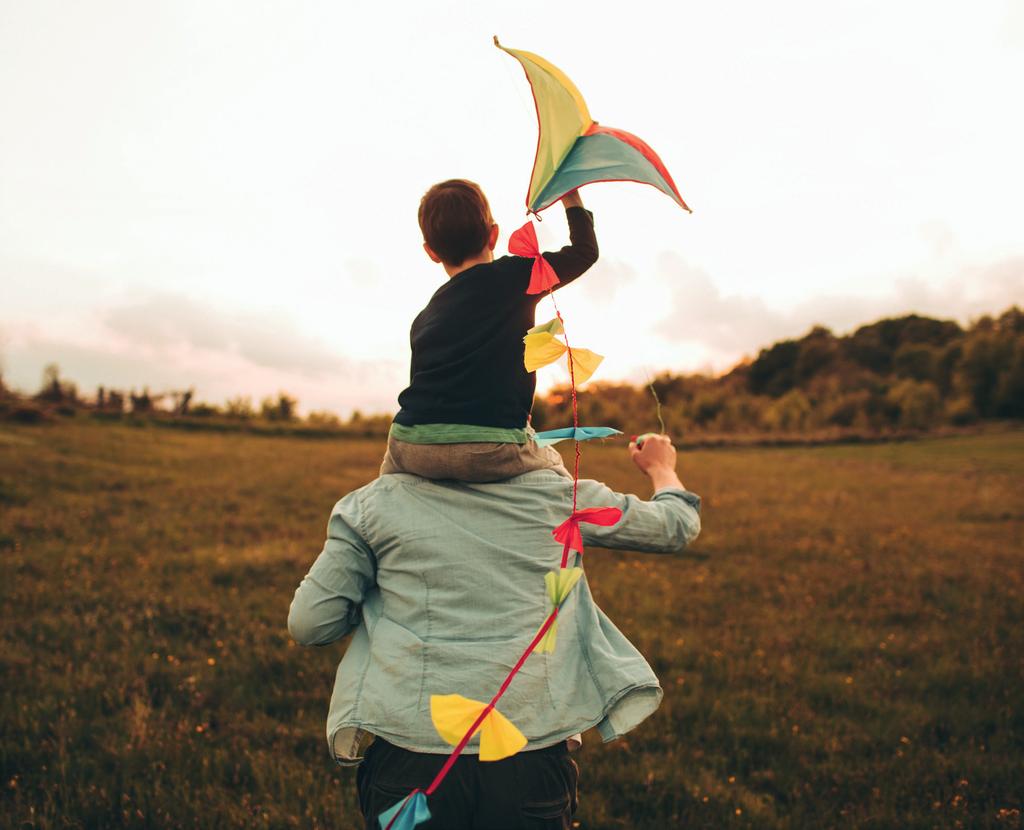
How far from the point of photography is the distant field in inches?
140

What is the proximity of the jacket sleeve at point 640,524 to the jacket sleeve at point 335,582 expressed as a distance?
2.04 feet

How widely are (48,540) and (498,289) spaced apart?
8077 millimetres

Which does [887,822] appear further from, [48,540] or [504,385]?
[48,540]

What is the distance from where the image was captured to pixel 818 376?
153 ft

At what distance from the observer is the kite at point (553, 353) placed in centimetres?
160

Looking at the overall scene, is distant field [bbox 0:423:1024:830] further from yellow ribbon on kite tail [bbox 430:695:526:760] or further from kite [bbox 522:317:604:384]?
kite [bbox 522:317:604:384]

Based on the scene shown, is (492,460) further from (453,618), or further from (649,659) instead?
(649,659)

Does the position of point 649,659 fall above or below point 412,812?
below

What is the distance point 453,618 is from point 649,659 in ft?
12.8

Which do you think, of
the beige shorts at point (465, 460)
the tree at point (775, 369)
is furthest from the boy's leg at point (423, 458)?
the tree at point (775, 369)

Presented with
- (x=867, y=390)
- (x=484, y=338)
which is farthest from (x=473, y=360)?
(x=867, y=390)

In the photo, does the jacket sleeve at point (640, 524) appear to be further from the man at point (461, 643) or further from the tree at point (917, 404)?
the tree at point (917, 404)

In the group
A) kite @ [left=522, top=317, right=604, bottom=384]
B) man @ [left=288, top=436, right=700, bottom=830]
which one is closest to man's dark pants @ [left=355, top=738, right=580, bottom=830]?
man @ [left=288, top=436, right=700, bottom=830]

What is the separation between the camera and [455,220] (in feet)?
6.29
